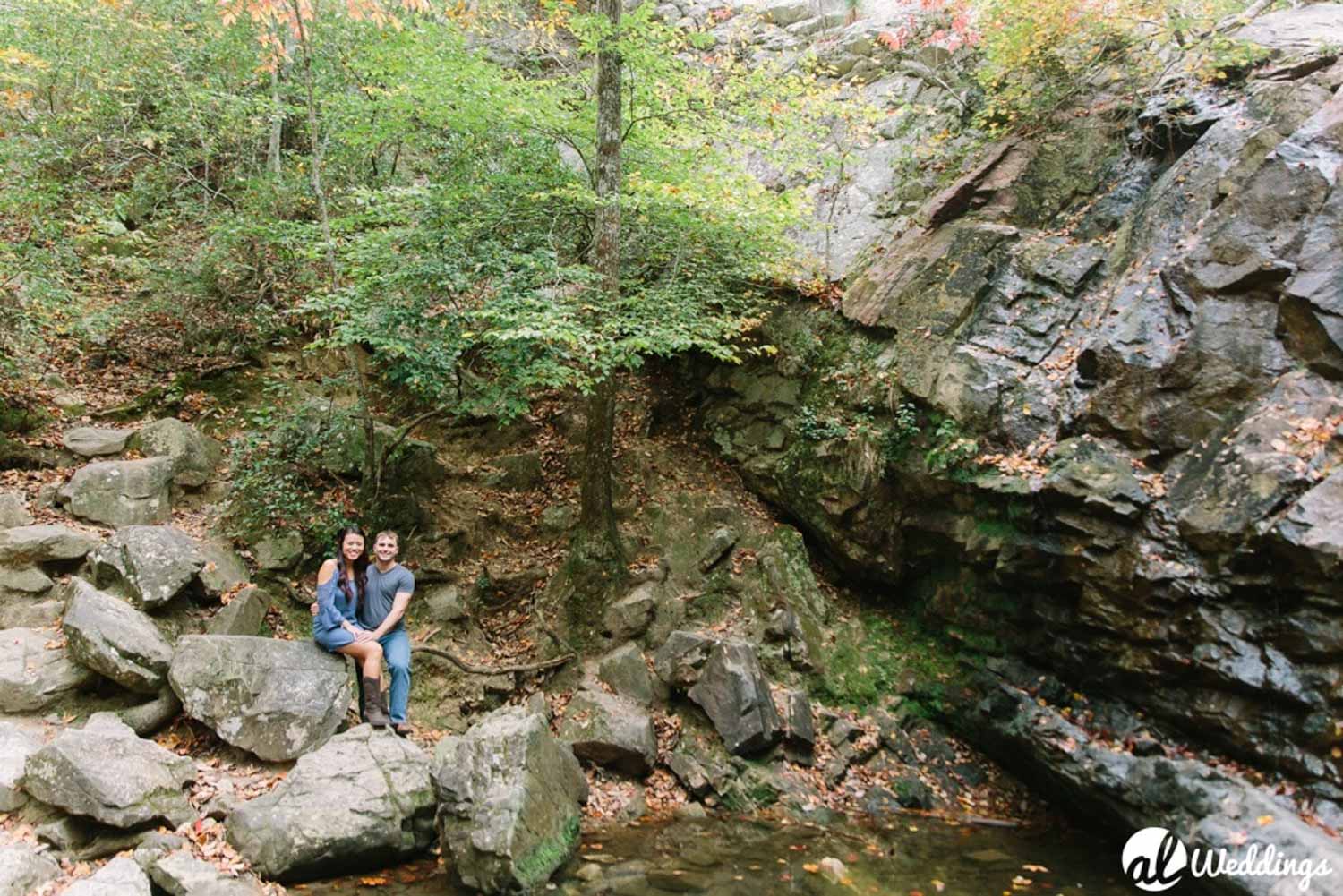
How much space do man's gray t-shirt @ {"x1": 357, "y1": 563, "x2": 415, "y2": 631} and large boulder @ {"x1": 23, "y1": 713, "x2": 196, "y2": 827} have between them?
1.73 metres

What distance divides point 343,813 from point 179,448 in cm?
613

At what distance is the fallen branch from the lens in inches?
297

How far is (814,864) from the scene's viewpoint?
5.75m

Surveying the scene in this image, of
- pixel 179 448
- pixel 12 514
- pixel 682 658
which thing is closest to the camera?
pixel 12 514

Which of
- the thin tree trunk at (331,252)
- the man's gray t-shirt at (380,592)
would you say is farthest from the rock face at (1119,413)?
the man's gray t-shirt at (380,592)

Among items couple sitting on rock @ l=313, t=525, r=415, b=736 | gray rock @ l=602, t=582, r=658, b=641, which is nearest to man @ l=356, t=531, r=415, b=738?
couple sitting on rock @ l=313, t=525, r=415, b=736

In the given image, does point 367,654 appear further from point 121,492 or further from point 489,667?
point 121,492

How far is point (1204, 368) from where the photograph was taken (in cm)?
687

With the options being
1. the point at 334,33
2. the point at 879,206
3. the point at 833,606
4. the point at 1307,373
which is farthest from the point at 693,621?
the point at 334,33

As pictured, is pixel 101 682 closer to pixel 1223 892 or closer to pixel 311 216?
pixel 311 216

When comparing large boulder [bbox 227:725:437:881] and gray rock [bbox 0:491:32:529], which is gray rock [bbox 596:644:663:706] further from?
gray rock [bbox 0:491:32:529]

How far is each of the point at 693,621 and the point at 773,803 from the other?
2.41m

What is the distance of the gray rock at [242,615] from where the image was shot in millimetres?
7086

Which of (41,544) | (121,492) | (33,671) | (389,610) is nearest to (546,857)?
(389,610)
